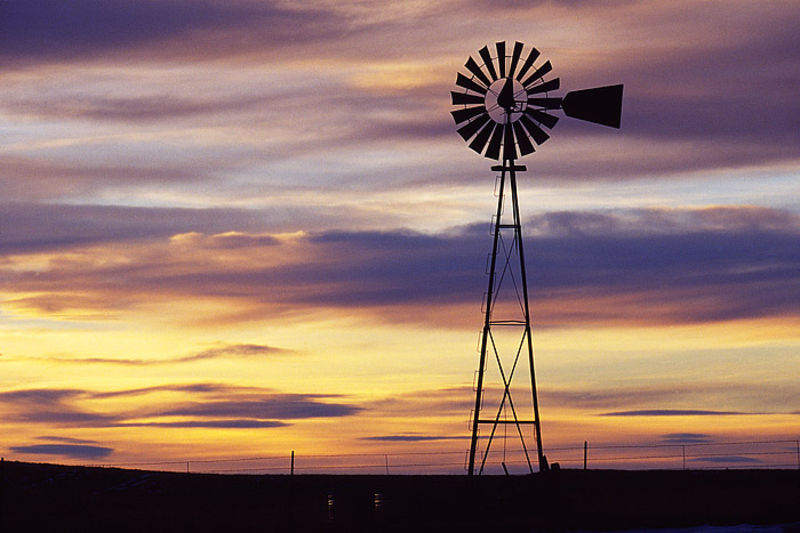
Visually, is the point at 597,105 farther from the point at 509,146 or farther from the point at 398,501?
the point at 398,501

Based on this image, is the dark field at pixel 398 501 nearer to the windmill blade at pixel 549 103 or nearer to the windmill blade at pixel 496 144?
the windmill blade at pixel 496 144

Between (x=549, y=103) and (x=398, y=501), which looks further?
(x=549, y=103)

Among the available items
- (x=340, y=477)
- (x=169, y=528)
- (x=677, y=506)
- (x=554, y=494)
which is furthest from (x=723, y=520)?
(x=169, y=528)

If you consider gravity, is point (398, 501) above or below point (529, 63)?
below

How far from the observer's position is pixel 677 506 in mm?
46000

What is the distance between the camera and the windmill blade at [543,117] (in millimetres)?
48281

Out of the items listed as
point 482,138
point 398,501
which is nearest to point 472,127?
point 482,138

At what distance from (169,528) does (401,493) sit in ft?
30.4

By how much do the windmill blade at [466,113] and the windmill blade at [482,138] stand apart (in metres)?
0.61

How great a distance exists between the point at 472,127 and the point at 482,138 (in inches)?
22.8

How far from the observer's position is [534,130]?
48.4 metres

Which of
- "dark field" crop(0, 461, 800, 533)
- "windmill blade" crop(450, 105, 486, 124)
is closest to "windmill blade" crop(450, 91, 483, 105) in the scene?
"windmill blade" crop(450, 105, 486, 124)

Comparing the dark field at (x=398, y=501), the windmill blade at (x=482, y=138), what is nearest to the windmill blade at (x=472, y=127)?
the windmill blade at (x=482, y=138)

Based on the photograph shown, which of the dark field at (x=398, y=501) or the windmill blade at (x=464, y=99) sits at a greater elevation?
the windmill blade at (x=464, y=99)
